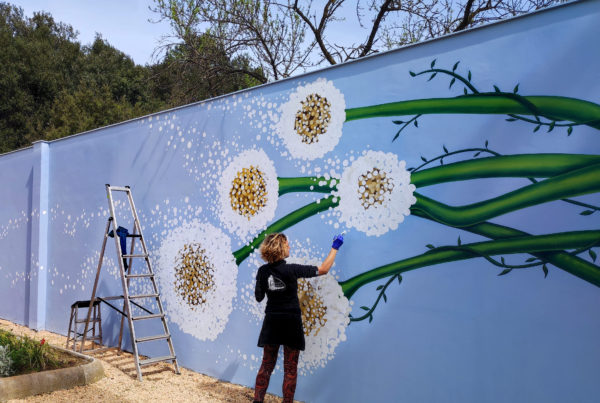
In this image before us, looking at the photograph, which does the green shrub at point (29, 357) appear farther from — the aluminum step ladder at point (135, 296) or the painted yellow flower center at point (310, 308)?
the painted yellow flower center at point (310, 308)

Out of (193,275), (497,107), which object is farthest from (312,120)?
(193,275)

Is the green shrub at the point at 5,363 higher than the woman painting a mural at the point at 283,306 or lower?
lower

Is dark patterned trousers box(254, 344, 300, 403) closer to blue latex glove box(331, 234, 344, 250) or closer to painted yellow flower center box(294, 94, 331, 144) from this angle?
blue latex glove box(331, 234, 344, 250)

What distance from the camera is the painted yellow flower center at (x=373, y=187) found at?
3.90 metres

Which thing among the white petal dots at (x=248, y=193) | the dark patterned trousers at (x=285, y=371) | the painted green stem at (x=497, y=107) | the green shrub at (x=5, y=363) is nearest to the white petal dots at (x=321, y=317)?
the dark patterned trousers at (x=285, y=371)

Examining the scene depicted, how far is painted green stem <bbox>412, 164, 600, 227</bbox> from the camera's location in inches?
119

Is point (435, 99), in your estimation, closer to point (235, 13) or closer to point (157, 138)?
point (157, 138)

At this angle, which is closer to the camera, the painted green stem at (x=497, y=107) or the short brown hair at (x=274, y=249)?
the painted green stem at (x=497, y=107)

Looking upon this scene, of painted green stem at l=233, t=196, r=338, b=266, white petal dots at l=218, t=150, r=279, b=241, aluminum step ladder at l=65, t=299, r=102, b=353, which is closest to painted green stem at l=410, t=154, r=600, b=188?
Result: painted green stem at l=233, t=196, r=338, b=266

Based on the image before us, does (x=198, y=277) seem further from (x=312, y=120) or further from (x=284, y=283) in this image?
(x=312, y=120)

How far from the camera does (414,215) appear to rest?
3.73 m

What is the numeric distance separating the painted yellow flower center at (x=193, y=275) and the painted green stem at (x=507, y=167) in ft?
8.68

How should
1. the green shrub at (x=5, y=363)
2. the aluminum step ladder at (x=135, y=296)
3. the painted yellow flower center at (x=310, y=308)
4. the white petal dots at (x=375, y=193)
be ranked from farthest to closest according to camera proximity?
the aluminum step ladder at (x=135, y=296), the green shrub at (x=5, y=363), the painted yellow flower center at (x=310, y=308), the white petal dots at (x=375, y=193)

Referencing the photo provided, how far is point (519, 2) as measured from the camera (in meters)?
8.81
